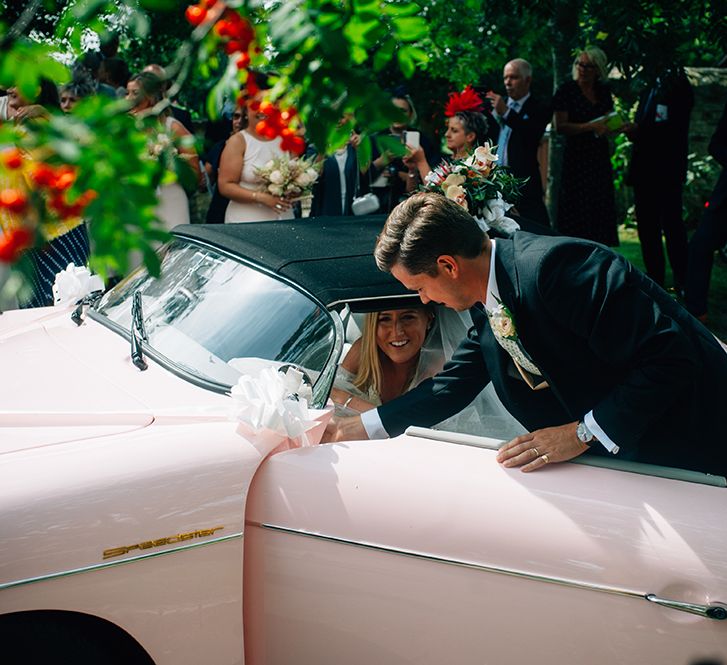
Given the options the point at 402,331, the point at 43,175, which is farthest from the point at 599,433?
the point at 43,175

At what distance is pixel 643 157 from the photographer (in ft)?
24.8

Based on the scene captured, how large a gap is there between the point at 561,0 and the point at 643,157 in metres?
1.48

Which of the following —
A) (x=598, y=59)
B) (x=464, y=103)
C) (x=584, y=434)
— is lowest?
(x=584, y=434)

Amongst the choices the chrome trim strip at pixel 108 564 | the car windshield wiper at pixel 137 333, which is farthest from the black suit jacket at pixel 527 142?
the chrome trim strip at pixel 108 564

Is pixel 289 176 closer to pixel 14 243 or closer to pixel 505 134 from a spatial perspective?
pixel 505 134

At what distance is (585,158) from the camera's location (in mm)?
7566

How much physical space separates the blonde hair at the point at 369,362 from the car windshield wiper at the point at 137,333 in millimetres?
796

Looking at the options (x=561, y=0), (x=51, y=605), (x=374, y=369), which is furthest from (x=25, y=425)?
(x=561, y=0)

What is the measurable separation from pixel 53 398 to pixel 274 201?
10.9 ft

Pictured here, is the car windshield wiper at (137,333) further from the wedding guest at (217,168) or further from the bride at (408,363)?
the wedding guest at (217,168)

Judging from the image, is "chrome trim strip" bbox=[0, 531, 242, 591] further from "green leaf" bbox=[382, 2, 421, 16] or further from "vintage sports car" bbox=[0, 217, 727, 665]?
"green leaf" bbox=[382, 2, 421, 16]

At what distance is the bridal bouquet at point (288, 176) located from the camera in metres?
6.07

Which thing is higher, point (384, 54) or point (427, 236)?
point (384, 54)

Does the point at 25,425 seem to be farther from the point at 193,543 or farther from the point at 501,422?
the point at 501,422
